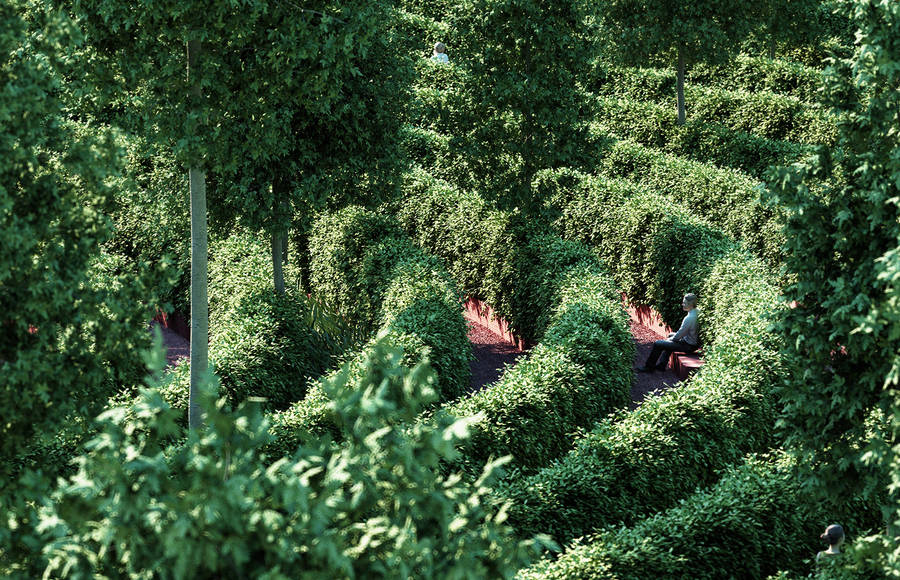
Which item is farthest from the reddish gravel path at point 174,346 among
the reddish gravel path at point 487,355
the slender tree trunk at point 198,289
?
the slender tree trunk at point 198,289

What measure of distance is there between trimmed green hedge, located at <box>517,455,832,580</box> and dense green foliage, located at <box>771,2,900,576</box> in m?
0.68

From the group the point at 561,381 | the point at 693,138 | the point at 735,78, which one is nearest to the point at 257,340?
the point at 561,381

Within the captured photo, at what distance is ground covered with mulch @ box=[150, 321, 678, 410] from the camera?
1491cm

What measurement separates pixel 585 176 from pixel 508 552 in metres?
14.1

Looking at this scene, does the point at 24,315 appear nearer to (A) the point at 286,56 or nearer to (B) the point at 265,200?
(A) the point at 286,56

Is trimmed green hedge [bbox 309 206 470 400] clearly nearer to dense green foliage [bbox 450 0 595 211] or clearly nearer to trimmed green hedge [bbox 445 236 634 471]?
trimmed green hedge [bbox 445 236 634 471]

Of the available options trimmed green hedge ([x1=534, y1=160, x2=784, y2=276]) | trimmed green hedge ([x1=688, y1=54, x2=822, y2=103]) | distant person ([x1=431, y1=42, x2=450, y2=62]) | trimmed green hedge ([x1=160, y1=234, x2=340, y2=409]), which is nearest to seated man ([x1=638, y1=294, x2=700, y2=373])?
trimmed green hedge ([x1=534, y1=160, x2=784, y2=276])

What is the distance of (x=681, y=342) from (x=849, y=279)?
24.1 ft

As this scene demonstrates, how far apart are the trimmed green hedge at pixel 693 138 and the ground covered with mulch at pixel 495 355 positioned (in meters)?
5.41

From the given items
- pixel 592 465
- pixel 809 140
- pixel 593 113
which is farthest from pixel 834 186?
pixel 809 140

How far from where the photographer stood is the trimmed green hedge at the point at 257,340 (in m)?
12.9

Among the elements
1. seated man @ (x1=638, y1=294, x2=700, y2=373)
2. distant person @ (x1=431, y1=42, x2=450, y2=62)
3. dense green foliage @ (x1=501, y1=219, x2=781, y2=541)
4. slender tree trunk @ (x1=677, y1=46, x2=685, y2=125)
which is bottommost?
dense green foliage @ (x1=501, y1=219, x2=781, y2=541)

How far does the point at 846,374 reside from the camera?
26.1ft

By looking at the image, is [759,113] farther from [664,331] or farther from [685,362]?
[685,362]
